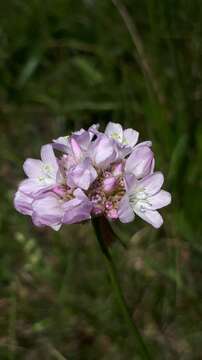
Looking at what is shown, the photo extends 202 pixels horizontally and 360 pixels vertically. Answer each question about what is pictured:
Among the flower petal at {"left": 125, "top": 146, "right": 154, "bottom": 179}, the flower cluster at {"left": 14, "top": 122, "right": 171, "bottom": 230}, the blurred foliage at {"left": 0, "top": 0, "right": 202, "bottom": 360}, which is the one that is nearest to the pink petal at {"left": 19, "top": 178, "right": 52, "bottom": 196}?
the flower cluster at {"left": 14, "top": 122, "right": 171, "bottom": 230}

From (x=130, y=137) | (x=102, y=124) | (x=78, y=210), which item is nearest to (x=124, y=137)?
(x=130, y=137)

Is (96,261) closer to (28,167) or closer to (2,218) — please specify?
(2,218)

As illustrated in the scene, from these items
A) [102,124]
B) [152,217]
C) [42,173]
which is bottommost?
[152,217]

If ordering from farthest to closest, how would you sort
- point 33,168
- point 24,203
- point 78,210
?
point 33,168, point 24,203, point 78,210

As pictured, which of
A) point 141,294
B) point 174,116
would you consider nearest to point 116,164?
point 141,294

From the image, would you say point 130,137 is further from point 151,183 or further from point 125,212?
point 125,212

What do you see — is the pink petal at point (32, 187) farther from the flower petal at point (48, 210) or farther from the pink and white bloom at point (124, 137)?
the pink and white bloom at point (124, 137)
